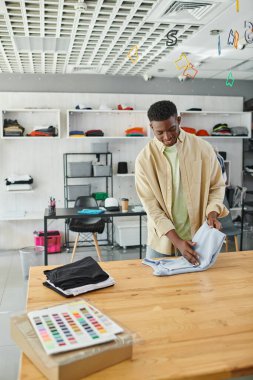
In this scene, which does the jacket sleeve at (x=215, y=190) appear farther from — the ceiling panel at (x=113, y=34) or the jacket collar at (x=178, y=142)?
the ceiling panel at (x=113, y=34)

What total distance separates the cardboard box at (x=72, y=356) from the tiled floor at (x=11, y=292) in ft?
2.36

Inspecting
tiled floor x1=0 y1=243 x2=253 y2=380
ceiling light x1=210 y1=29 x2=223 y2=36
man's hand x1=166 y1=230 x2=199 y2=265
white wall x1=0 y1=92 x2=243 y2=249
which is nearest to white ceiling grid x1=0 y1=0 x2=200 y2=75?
ceiling light x1=210 y1=29 x2=223 y2=36

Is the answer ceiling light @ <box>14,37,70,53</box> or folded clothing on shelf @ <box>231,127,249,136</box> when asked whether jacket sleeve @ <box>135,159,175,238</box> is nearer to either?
ceiling light @ <box>14,37,70,53</box>

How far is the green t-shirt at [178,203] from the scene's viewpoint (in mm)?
2221

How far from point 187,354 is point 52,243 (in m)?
4.90

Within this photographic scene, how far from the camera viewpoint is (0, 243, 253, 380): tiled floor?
262 cm

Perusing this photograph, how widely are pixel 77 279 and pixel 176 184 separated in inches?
36.0

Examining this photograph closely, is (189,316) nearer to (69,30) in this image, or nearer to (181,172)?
(181,172)

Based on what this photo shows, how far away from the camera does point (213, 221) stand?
1980 millimetres

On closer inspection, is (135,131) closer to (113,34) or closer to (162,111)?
(113,34)

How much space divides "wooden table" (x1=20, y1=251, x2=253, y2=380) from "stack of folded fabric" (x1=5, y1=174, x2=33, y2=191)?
403cm

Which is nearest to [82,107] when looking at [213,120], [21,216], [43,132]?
[43,132]

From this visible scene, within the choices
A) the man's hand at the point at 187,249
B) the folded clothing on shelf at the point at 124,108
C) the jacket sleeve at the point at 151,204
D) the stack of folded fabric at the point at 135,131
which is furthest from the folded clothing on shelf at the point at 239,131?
the man's hand at the point at 187,249

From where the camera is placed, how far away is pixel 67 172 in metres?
5.98
